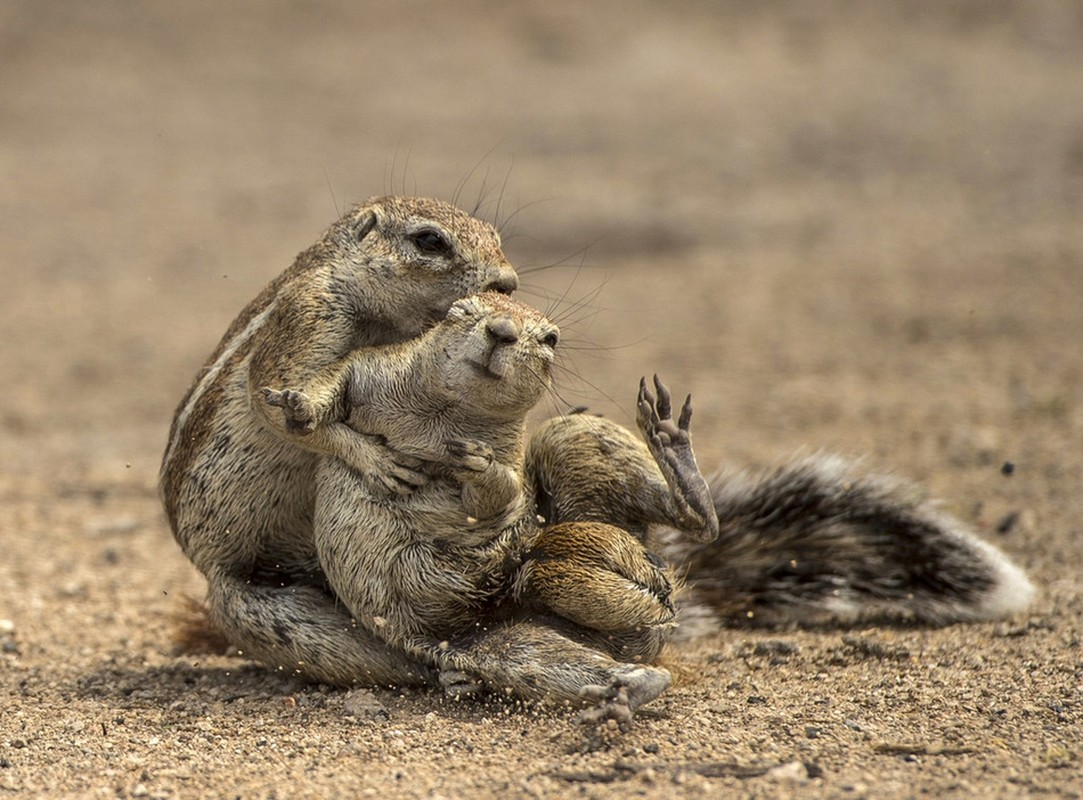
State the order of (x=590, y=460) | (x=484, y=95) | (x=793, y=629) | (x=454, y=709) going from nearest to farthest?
(x=454, y=709)
(x=590, y=460)
(x=793, y=629)
(x=484, y=95)

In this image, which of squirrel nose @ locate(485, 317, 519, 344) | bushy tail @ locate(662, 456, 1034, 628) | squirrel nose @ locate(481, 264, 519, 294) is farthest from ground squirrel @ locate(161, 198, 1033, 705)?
bushy tail @ locate(662, 456, 1034, 628)

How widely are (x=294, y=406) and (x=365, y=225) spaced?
2.87 ft

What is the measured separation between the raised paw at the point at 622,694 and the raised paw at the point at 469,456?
0.72 m

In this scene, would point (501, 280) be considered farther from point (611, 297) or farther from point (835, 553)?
point (611, 297)

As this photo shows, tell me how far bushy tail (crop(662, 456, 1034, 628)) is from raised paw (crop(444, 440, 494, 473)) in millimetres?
1452

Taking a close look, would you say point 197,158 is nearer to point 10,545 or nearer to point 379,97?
point 379,97

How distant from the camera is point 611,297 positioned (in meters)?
11.9

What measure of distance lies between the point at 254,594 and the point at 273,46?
17165 mm

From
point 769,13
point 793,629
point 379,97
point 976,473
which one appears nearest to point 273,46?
point 379,97

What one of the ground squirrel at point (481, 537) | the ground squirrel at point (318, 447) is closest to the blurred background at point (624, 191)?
the ground squirrel at point (318, 447)

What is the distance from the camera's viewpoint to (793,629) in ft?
17.6

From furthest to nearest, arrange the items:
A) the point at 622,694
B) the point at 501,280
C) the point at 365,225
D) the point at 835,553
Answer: the point at 835,553
the point at 365,225
the point at 501,280
the point at 622,694

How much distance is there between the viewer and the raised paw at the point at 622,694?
12.9 feet

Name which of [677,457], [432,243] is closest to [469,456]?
[677,457]
